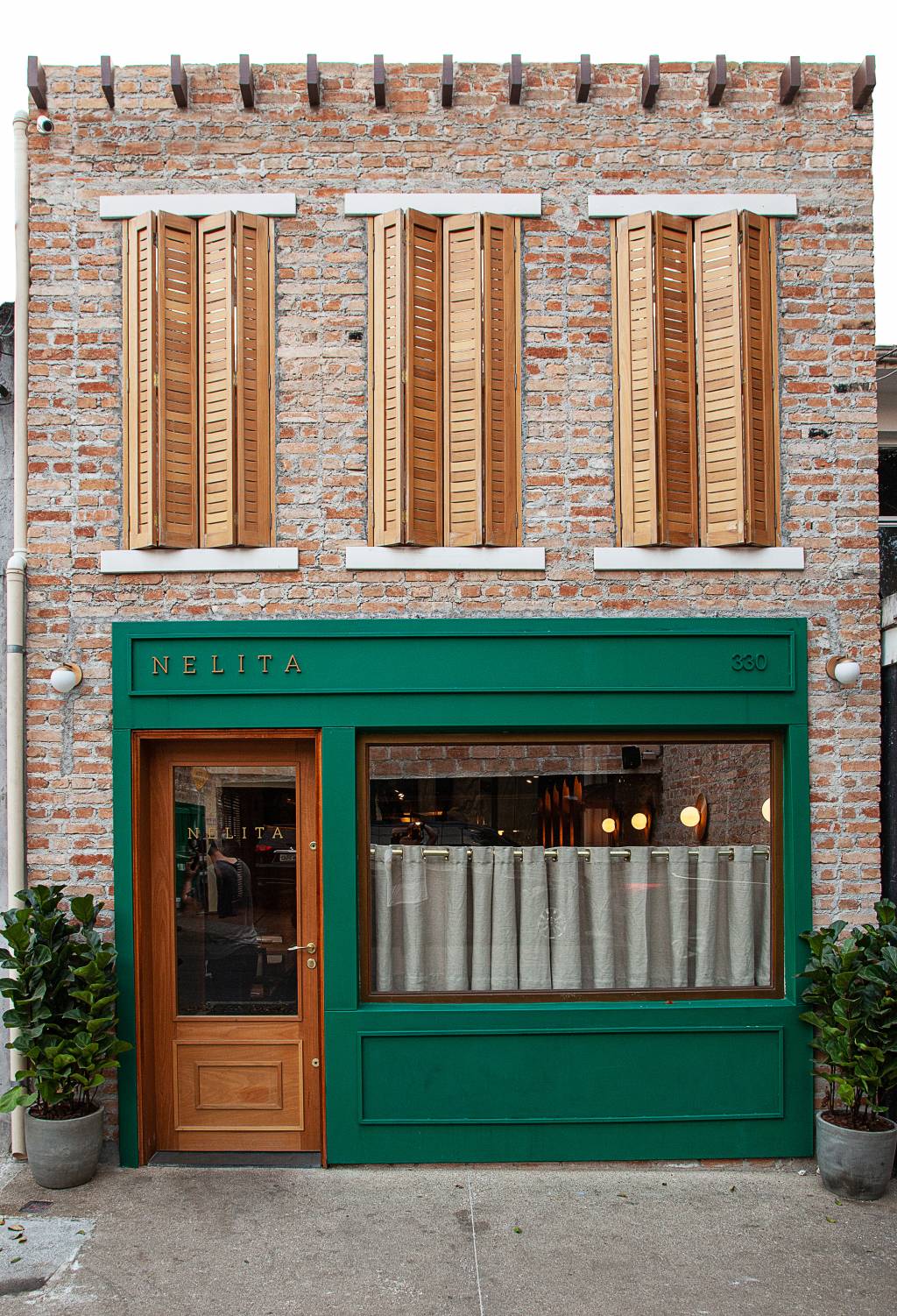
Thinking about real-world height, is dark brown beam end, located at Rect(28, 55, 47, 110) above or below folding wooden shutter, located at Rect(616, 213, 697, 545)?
above

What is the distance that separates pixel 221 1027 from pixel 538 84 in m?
6.05

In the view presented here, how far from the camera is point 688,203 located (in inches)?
239

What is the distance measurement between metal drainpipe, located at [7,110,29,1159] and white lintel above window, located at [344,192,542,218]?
1971 millimetres

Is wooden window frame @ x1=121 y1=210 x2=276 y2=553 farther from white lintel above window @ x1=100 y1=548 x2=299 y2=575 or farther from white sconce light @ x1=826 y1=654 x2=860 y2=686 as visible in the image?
white sconce light @ x1=826 y1=654 x2=860 y2=686

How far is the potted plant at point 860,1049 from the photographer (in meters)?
5.34

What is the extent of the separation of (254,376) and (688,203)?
9.32 ft

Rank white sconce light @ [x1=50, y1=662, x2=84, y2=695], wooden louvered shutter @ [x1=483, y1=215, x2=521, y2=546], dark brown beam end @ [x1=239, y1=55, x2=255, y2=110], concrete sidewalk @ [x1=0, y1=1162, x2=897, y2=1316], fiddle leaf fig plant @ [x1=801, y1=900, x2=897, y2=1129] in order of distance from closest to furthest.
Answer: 1. concrete sidewalk @ [x1=0, y1=1162, x2=897, y2=1316]
2. fiddle leaf fig plant @ [x1=801, y1=900, x2=897, y2=1129]
3. white sconce light @ [x1=50, y1=662, x2=84, y2=695]
4. dark brown beam end @ [x1=239, y1=55, x2=255, y2=110]
5. wooden louvered shutter @ [x1=483, y1=215, x2=521, y2=546]

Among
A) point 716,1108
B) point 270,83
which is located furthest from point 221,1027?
point 270,83

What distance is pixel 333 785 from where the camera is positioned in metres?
5.89

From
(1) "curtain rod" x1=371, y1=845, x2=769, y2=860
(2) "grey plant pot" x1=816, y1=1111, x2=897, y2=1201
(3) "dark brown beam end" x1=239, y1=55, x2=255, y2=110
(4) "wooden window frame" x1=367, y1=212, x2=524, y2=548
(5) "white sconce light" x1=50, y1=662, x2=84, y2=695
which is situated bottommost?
(2) "grey plant pot" x1=816, y1=1111, x2=897, y2=1201

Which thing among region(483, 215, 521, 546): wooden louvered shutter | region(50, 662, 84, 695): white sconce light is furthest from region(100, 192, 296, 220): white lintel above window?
region(50, 662, 84, 695): white sconce light

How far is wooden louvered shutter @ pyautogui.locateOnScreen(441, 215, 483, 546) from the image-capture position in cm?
597

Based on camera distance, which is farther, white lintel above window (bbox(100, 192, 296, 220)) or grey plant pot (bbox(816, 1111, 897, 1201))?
white lintel above window (bbox(100, 192, 296, 220))

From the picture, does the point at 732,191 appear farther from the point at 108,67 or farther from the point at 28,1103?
the point at 28,1103
